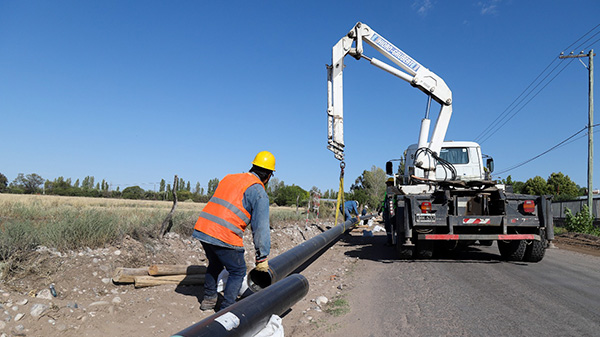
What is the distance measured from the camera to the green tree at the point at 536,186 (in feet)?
169

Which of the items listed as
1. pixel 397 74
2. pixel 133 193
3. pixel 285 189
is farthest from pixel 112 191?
pixel 397 74

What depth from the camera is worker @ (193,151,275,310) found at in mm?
3879

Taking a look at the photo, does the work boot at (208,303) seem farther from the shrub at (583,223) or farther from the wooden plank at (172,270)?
the shrub at (583,223)

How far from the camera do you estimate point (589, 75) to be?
1823 cm

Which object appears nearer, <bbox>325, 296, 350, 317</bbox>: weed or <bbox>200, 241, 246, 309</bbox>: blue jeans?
<bbox>200, 241, 246, 309</bbox>: blue jeans

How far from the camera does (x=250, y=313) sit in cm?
305

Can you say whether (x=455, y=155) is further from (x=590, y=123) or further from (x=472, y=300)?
(x=590, y=123)

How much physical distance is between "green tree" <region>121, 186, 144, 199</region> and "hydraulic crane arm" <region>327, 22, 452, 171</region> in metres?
47.3

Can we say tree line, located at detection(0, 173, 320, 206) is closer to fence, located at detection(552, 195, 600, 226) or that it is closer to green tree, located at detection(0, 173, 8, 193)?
green tree, located at detection(0, 173, 8, 193)

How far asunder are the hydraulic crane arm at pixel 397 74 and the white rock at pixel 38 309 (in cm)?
752

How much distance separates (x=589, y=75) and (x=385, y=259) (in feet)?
53.5

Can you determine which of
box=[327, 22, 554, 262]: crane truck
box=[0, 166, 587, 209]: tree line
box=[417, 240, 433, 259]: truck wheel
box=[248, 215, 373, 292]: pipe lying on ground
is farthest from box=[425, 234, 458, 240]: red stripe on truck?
box=[0, 166, 587, 209]: tree line

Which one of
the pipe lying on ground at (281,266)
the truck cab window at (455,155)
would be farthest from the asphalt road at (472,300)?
the truck cab window at (455,155)

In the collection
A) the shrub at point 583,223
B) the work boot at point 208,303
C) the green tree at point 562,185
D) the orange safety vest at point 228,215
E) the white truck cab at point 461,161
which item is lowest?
the work boot at point 208,303
